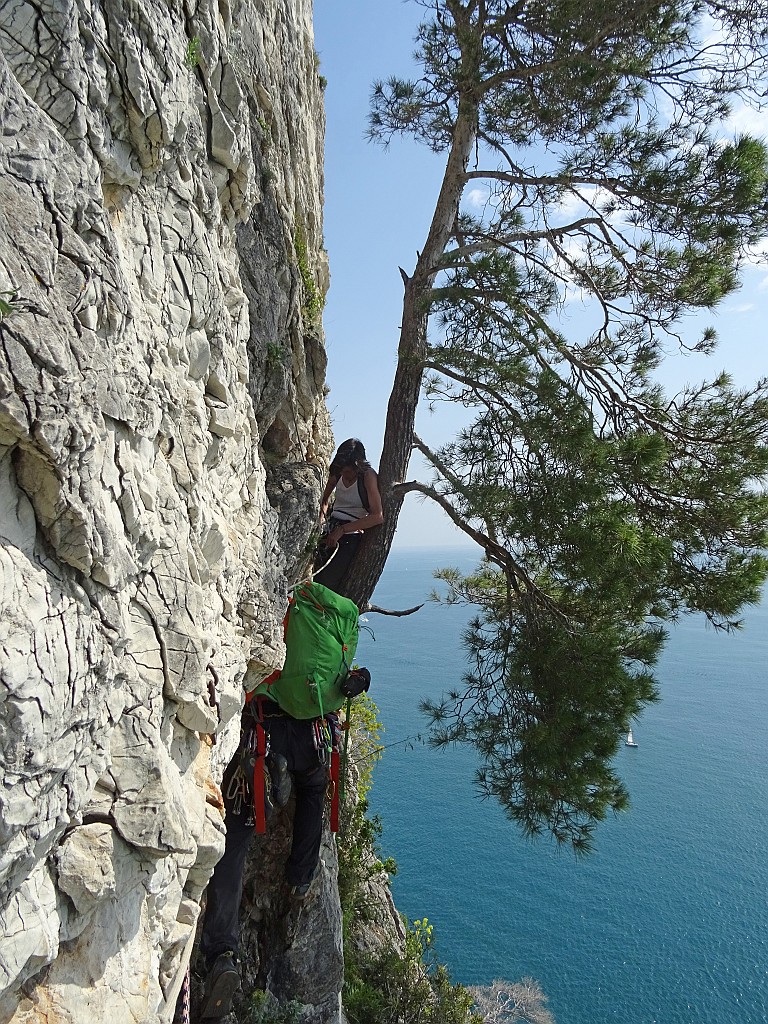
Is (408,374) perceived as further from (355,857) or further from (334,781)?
(355,857)

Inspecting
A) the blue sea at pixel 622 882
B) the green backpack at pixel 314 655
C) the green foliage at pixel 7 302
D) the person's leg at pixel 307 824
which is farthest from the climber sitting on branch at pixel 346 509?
the blue sea at pixel 622 882

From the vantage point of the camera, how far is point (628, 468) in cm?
424

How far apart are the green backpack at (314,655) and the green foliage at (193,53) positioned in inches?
114

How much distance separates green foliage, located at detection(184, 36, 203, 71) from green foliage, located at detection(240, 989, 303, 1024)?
5.27 metres

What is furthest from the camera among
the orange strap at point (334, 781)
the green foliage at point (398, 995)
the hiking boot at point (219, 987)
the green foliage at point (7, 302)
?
the green foliage at point (398, 995)

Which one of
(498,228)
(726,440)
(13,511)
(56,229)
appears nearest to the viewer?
(13,511)

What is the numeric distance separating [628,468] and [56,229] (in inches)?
142

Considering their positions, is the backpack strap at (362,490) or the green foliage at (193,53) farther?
the backpack strap at (362,490)

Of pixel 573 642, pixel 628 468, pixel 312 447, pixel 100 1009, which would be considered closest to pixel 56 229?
pixel 100 1009

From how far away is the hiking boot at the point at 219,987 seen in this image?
3461 millimetres

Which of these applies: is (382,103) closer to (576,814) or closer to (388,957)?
(576,814)

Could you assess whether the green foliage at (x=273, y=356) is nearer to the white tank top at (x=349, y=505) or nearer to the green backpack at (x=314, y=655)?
the green backpack at (x=314, y=655)

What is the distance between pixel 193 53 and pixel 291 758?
12.3ft

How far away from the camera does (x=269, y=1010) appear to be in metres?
4.29
